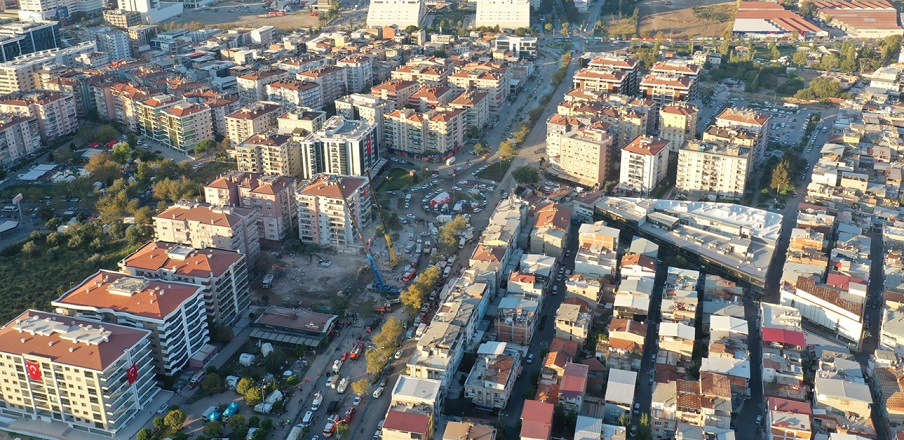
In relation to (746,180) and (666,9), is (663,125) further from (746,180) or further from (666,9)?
(666,9)

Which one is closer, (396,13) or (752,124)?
(752,124)

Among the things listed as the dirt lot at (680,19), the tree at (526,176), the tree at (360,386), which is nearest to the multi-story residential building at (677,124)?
the tree at (526,176)

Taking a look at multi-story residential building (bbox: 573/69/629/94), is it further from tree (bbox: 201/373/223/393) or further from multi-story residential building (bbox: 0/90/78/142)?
tree (bbox: 201/373/223/393)

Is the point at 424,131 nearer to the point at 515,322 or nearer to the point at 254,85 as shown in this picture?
the point at 254,85

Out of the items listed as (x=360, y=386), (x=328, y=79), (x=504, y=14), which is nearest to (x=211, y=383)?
(x=360, y=386)

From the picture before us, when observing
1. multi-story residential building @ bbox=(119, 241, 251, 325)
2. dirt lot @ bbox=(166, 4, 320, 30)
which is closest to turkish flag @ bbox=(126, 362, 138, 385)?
multi-story residential building @ bbox=(119, 241, 251, 325)

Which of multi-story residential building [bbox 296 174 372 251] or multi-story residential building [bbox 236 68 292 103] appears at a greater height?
multi-story residential building [bbox 236 68 292 103]
